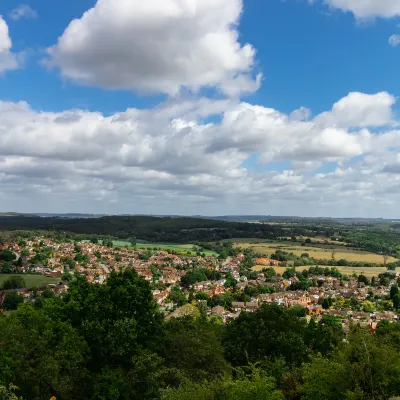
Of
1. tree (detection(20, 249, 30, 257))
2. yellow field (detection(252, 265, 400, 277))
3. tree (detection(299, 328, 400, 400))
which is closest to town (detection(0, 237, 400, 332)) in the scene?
tree (detection(20, 249, 30, 257))

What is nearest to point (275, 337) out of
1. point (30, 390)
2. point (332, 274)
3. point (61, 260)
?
point (30, 390)

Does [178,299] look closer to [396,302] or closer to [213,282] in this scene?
[213,282]

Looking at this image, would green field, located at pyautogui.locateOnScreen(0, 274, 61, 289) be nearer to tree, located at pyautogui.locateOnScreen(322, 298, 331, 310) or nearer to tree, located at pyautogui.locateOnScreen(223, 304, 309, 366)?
tree, located at pyautogui.locateOnScreen(322, 298, 331, 310)

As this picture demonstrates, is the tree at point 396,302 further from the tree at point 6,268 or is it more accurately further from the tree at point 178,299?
the tree at point 6,268

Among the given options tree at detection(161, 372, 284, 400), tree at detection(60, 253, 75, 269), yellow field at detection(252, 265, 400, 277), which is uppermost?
tree at detection(161, 372, 284, 400)

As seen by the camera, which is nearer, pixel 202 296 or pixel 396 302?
pixel 396 302

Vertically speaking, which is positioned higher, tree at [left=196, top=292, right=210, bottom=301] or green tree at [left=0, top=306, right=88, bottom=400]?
green tree at [left=0, top=306, right=88, bottom=400]

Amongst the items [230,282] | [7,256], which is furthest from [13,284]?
[230,282]
